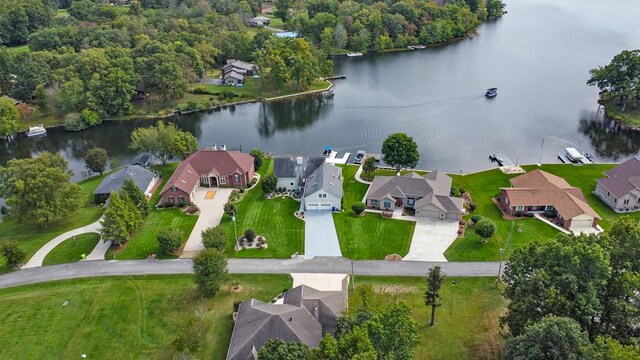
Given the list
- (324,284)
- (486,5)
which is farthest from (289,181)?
(486,5)

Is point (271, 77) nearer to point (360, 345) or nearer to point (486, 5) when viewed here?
point (360, 345)

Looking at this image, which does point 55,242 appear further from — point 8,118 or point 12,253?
point 8,118

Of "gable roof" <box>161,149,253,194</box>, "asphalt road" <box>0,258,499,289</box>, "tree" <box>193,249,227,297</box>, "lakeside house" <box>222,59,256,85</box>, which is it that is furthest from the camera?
"lakeside house" <box>222,59,256,85</box>

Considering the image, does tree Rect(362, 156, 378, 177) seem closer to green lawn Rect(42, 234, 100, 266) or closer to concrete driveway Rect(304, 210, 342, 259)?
concrete driveway Rect(304, 210, 342, 259)

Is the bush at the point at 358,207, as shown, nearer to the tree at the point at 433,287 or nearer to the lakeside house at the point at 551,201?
the lakeside house at the point at 551,201

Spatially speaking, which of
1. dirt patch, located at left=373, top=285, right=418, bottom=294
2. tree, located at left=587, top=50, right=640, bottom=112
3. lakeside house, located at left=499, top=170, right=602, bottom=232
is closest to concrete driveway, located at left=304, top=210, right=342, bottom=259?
dirt patch, located at left=373, top=285, right=418, bottom=294

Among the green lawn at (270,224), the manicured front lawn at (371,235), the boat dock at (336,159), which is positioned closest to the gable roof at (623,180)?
the manicured front lawn at (371,235)
